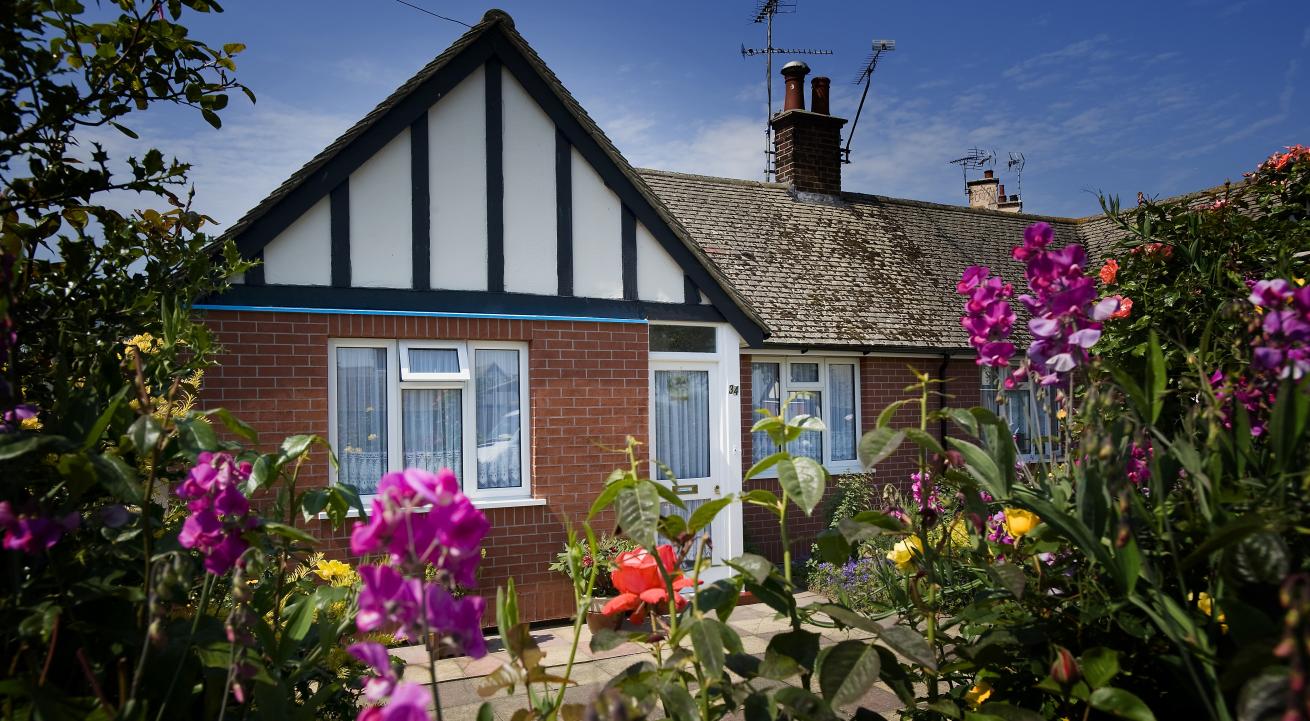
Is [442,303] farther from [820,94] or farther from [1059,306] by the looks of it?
[820,94]

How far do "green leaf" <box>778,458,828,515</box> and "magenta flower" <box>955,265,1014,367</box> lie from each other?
624 mm

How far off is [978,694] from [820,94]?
12.9 metres

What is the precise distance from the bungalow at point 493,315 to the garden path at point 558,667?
2.65 feet

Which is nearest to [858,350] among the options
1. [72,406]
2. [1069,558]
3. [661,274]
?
[661,274]

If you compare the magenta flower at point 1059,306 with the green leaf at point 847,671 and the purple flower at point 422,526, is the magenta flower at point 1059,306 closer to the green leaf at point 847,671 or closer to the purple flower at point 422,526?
the green leaf at point 847,671

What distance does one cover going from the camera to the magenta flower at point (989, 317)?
6.06 feet

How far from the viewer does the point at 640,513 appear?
4.27 ft

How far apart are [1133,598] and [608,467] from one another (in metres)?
6.78

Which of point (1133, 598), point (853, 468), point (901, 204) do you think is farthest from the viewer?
point (901, 204)

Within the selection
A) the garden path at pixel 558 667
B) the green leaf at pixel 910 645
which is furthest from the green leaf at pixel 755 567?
the garden path at pixel 558 667

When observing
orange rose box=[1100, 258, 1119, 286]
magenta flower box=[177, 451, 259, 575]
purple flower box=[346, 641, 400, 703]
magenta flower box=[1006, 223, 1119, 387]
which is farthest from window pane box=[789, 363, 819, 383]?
purple flower box=[346, 641, 400, 703]

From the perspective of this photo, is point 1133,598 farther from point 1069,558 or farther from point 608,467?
point 608,467

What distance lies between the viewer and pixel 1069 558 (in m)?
1.67

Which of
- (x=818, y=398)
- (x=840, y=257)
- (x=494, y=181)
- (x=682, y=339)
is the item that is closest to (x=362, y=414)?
(x=494, y=181)
